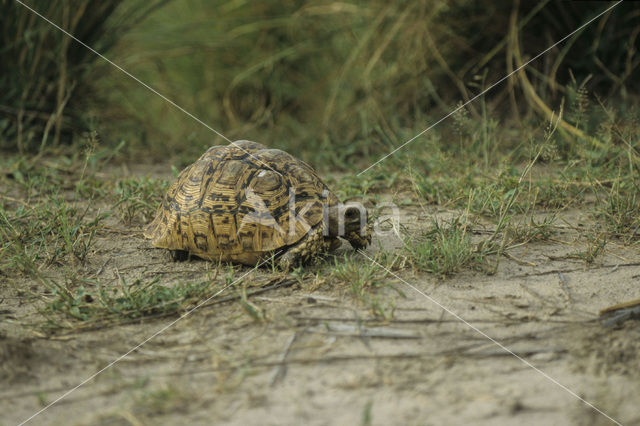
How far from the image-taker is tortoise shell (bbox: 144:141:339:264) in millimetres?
2568

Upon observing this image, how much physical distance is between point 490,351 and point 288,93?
4286mm

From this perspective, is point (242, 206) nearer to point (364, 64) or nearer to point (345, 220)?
point (345, 220)

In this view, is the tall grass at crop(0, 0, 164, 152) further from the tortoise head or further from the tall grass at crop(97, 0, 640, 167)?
the tortoise head

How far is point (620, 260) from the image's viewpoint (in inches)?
102

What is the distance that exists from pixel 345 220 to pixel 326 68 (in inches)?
138

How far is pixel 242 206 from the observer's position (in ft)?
8.54

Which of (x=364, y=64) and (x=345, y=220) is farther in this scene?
(x=364, y=64)

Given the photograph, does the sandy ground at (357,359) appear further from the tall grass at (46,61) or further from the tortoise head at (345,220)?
the tall grass at (46,61)

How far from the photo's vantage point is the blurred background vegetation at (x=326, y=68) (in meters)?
4.64

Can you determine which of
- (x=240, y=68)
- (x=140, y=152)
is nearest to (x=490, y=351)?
(x=140, y=152)

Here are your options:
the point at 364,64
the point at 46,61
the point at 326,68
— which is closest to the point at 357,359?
the point at 364,64

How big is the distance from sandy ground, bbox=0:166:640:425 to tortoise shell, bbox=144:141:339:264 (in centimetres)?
25

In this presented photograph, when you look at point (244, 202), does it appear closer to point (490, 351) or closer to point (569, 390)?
point (490, 351)

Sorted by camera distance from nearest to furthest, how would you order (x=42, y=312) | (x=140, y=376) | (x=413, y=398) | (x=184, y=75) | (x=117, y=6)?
(x=413, y=398), (x=140, y=376), (x=42, y=312), (x=117, y=6), (x=184, y=75)
